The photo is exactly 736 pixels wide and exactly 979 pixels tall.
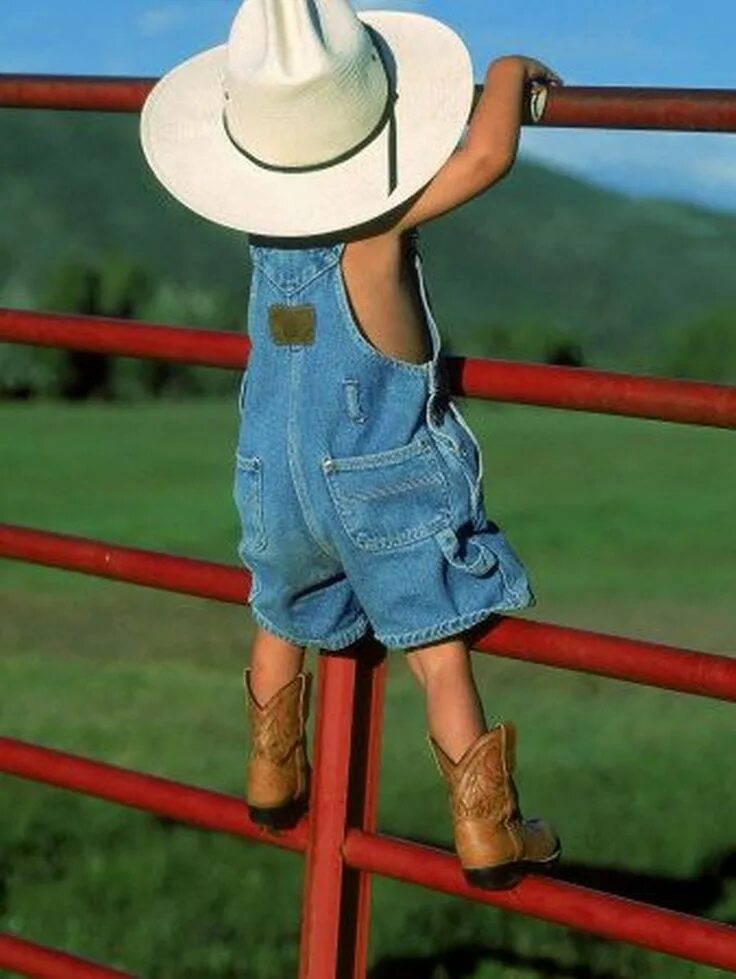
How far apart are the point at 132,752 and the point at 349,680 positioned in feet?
11.8

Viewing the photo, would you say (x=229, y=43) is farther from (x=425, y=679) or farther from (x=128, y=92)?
(x=425, y=679)

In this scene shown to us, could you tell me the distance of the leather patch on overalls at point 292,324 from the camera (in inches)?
117

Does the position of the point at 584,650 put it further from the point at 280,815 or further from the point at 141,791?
the point at 141,791

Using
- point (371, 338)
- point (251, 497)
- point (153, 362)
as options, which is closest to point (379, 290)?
point (371, 338)

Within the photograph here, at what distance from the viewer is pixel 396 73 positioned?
9.96ft

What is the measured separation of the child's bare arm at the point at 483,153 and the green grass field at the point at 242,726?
1.88 meters

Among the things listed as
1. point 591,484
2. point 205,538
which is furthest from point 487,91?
point 591,484

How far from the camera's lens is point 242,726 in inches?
286

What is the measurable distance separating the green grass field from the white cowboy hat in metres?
1.85

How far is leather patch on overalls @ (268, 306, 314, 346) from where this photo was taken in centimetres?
298

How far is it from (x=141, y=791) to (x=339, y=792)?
35 cm

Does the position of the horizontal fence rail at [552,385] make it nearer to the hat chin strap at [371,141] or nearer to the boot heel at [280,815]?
the hat chin strap at [371,141]

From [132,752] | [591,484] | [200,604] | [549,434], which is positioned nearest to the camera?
[132,752]

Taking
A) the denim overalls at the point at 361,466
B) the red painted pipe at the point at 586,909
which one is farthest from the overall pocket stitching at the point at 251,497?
the red painted pipe at the point at 586,909
